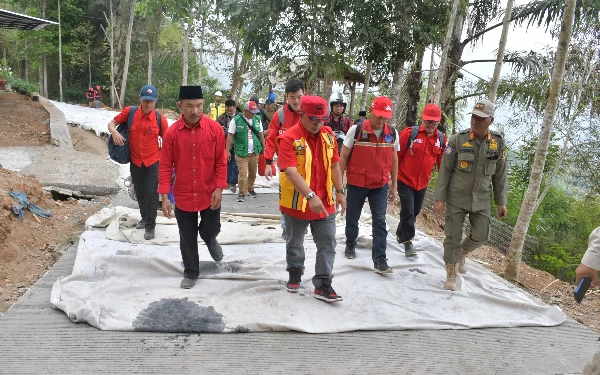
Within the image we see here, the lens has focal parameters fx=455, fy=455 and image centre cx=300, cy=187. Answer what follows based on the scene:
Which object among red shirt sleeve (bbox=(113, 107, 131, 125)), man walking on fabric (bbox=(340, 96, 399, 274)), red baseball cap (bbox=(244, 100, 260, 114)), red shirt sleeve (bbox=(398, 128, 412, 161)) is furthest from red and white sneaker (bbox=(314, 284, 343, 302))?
red baseball cap (bbox=(244, 100, 260, 114))

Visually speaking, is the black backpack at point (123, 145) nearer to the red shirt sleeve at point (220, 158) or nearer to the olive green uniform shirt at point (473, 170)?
the red shirt sleeve at point (220, 158)

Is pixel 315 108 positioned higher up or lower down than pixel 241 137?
higher up

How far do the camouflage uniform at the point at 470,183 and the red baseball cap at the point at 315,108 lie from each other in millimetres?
1382

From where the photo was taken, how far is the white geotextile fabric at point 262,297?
355cm

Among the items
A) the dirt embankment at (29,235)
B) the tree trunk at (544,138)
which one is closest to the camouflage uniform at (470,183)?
the tree trunk at (544,138)

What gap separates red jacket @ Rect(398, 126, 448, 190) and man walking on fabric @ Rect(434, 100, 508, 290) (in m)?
0.63

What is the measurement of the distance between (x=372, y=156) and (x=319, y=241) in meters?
1.13

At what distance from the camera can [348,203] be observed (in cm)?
484

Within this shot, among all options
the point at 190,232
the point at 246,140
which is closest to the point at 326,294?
the point at 190,232

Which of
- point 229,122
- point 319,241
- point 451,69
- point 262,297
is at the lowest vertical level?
point 262,297

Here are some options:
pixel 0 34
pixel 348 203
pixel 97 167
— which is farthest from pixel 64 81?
pixel 348 203

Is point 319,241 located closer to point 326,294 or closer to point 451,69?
point 326,294

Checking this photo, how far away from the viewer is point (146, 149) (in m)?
5.18

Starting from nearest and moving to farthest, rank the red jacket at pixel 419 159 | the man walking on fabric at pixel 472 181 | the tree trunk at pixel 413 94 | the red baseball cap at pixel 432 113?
the man walking on fabric at pixel 472 181, the red baseball cap at pixel 432 113, the red jacket at pixel 419 159, the tree trunk at pixel 413 94
